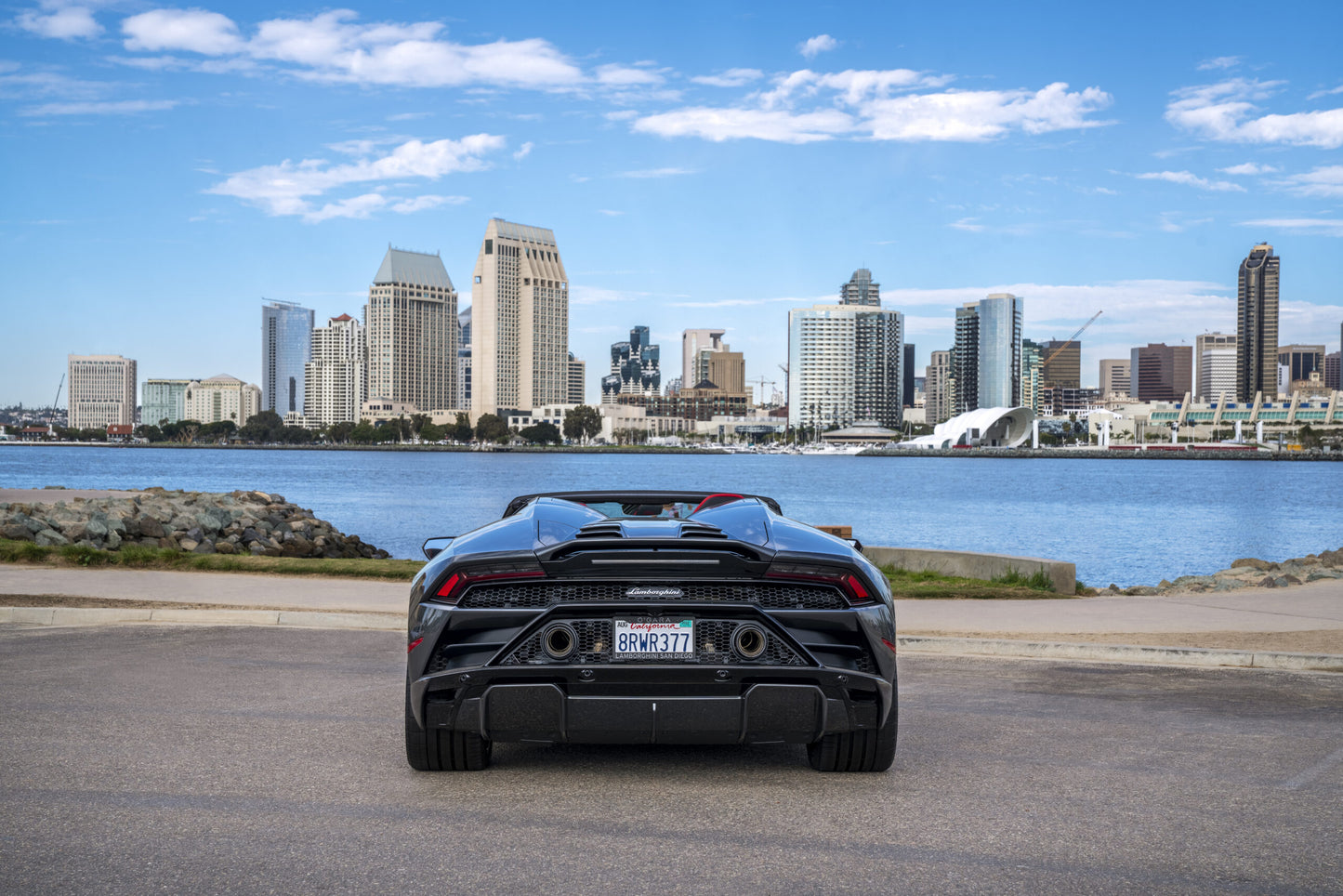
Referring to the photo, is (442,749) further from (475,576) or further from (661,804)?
(661,804)

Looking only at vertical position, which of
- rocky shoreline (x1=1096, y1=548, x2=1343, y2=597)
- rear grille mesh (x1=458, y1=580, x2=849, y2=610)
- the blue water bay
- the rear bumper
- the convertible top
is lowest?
the blue water bay

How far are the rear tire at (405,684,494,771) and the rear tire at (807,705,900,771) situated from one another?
5.41ft

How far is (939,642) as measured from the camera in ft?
35.7

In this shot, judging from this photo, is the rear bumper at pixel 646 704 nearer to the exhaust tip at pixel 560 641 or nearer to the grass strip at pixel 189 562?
the exhaust tip at pixel 560 641

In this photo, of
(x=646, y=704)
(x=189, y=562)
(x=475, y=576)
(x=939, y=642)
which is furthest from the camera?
(x=189, y=562)

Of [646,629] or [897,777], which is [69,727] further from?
[897,777]

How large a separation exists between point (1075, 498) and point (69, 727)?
288ft

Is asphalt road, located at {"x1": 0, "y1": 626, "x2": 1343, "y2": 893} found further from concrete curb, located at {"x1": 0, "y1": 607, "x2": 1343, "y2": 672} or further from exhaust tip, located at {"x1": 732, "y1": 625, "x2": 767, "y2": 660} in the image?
concrete curb, located at {"x1": 0, "y1": 607, "x2": 1343, "y2": 672}

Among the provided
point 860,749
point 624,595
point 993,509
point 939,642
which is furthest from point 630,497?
point 993,509

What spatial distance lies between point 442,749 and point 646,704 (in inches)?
46.4

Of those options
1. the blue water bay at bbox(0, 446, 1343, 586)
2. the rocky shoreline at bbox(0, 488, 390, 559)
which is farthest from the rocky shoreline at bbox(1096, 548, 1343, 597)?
the rocky shoreline at bbox(0, 488, 390, 559)

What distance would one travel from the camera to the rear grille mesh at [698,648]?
207 inches

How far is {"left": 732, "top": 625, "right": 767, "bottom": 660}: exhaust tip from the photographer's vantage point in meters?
5.26

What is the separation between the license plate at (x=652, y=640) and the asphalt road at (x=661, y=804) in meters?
0.67
